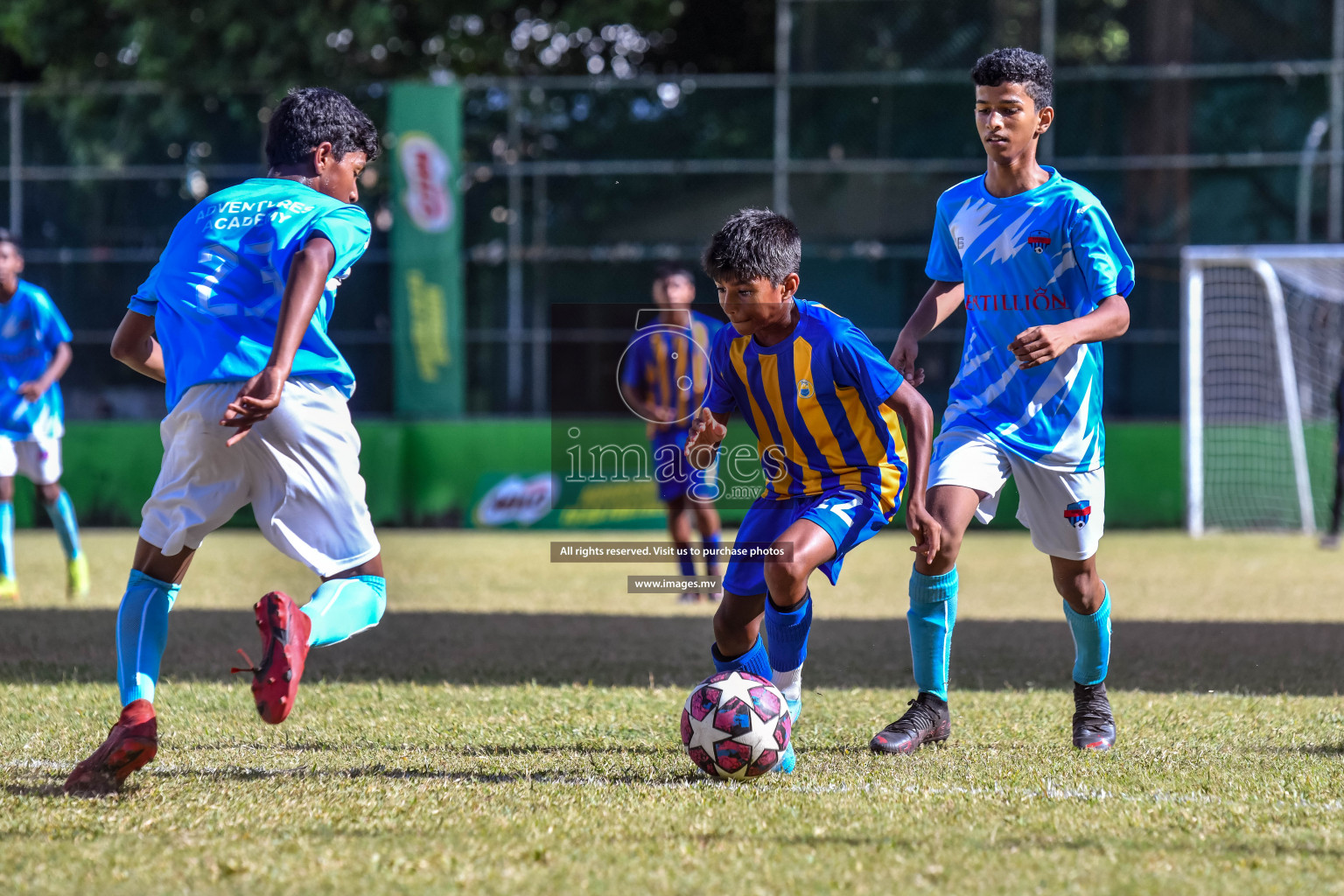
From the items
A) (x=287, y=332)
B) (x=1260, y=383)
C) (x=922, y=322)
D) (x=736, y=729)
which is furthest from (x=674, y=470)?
(x=1260, y=383)

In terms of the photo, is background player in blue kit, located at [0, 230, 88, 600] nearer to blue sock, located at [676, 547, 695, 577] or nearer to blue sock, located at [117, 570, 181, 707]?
blue sock, located at [676, 547, 695, 577]

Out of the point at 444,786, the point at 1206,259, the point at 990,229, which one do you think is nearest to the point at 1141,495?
the point at 1206,259

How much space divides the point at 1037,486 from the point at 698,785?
58.2 inches

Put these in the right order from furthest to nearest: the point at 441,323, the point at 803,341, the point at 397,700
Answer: the point at 441,323
the point at 397,700
the point at 803,341

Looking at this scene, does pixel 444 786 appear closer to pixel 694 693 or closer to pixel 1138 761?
pixel 694 693

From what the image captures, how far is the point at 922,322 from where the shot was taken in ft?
14.9

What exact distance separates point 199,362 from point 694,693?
5.25ft

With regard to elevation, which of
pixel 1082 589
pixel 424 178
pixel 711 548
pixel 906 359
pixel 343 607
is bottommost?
pixel 711 548

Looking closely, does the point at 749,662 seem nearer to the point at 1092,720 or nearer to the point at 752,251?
the point at 1092,720

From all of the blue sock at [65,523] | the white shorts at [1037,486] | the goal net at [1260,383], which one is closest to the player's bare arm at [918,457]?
the white shorts at [1037,486]

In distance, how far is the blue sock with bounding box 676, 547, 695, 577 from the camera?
29.4ft

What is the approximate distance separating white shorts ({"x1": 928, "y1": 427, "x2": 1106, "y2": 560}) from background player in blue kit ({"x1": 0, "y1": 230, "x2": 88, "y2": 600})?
608 centimetres

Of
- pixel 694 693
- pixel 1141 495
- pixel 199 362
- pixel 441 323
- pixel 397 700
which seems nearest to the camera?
pixel 199 362

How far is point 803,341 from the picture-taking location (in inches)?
166
